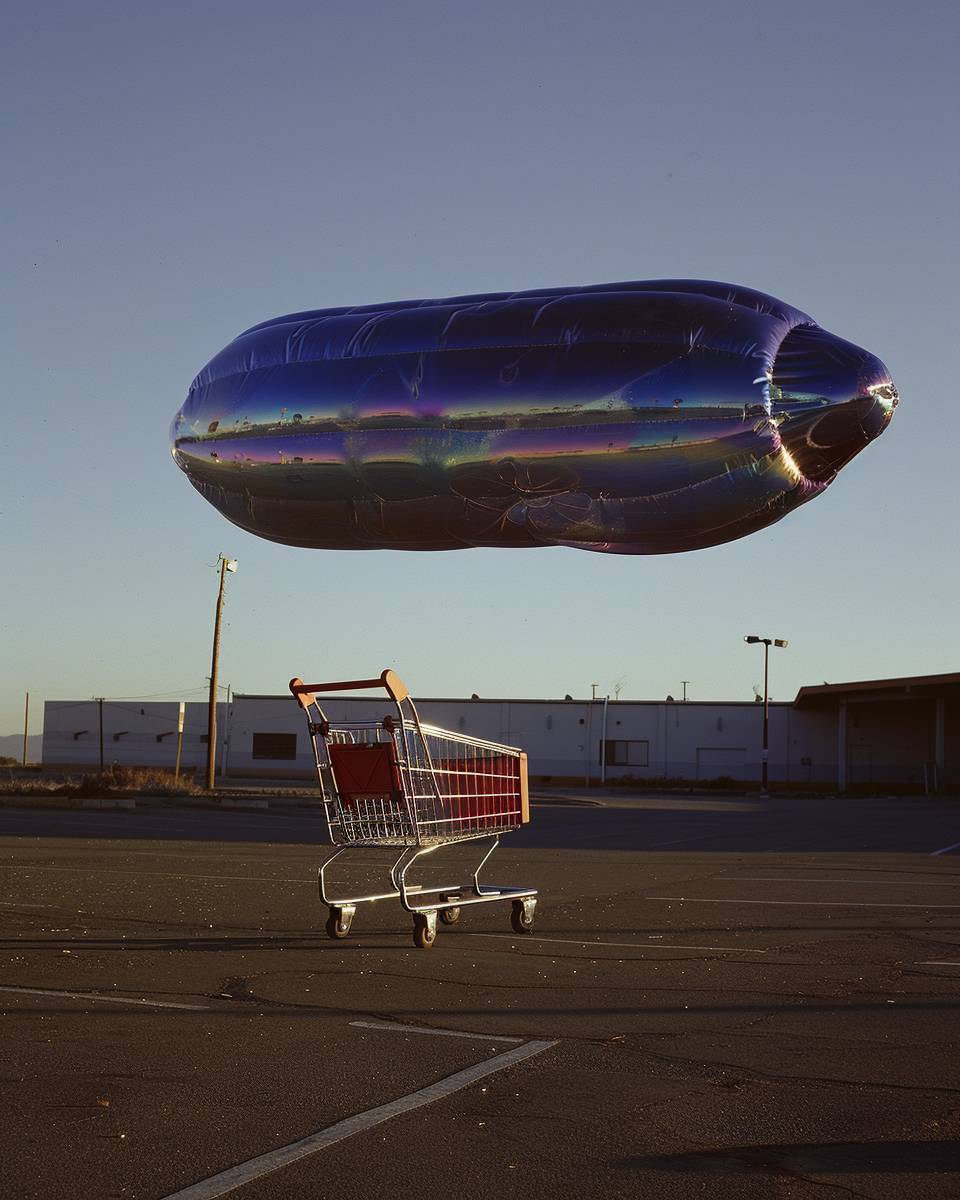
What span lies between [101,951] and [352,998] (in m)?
2.31

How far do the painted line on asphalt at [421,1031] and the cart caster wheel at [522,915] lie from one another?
3.65 m

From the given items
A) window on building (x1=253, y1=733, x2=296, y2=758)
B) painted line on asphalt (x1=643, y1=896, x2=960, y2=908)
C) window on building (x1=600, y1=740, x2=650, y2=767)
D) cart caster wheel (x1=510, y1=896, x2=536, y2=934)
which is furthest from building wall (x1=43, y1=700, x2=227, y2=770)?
cart caster wheel (x1=510, y1=896, x2=536, y2=934)

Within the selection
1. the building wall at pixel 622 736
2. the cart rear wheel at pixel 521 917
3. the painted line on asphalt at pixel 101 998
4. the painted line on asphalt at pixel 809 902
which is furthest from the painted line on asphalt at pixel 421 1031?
the building wall at pixel 622 736

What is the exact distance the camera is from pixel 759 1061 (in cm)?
575

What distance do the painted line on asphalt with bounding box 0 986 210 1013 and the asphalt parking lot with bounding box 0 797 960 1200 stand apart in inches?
0.9

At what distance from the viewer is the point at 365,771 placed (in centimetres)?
977

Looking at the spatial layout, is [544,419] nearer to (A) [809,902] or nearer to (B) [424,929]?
(B) [424,929]

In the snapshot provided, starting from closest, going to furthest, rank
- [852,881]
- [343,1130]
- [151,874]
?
[343,1130] < [151,874] < [852,881]

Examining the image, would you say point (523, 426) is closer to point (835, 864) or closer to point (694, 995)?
point (694, 995)

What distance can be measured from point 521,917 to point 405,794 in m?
1.33

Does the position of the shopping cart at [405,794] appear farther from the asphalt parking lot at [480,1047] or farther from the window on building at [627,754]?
the window on building at [627,754]

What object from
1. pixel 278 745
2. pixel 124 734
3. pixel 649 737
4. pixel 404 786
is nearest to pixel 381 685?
pixel 404 786

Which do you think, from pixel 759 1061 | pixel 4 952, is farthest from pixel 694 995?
pixel 4 952

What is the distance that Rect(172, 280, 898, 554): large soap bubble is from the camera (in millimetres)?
7840
